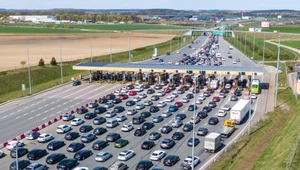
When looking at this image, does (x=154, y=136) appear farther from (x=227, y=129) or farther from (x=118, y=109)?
(x=118, y=109)

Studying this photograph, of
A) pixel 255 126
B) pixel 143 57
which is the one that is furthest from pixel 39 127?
pixel 143 57

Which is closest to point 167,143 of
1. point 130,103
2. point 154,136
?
Answer: point 154,136

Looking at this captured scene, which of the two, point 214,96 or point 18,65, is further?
point 18,65

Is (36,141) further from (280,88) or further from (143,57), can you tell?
(143,57)

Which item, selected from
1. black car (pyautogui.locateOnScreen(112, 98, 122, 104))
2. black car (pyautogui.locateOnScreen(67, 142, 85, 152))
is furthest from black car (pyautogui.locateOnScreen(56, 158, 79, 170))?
black car (pyautogui.locateOnScreen(112, 98, 122, 104))

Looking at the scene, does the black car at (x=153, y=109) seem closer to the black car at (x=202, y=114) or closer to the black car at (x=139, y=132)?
the black car at (x=202, y=114)

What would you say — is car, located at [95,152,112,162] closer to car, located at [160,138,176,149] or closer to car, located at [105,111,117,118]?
car, located at [160,138,176,149]
